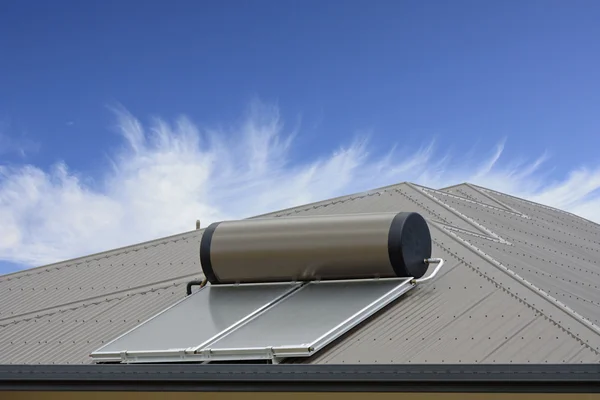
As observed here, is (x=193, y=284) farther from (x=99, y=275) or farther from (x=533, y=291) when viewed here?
(x=533, y=291)

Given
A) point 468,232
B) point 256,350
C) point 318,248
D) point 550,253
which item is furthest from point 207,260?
point 550,253

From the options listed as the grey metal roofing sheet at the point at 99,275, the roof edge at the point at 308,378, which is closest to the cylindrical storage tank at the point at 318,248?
the grey metal roofing sheet at the point at 99,275

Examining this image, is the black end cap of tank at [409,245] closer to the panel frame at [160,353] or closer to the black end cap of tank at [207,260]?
the panel frame at [160,353]

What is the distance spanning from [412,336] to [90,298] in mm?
7575

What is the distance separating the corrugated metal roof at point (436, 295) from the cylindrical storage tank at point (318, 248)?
721 millimetres

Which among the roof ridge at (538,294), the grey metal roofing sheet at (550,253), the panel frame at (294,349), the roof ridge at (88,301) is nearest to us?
the panel frame at (294,349)

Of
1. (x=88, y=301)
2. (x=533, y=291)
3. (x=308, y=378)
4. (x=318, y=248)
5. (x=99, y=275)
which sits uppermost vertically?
(x=99, y=275)

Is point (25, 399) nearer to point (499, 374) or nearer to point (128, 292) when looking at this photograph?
point (128, 292)

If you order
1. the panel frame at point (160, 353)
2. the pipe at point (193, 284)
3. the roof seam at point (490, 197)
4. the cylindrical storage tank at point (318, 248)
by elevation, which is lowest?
the panel frame at point (160, 353)

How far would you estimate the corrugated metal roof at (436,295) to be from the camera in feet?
37.9

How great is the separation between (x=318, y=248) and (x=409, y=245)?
58.1 inches

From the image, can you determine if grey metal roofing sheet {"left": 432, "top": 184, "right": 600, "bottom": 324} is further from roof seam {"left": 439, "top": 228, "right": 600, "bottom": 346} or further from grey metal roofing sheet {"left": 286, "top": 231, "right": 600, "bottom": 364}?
grey metal roofing sheet {"left": 286, "top": 231, "right": 600, "bottom": 364}

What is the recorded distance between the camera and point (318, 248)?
13750 millimetres

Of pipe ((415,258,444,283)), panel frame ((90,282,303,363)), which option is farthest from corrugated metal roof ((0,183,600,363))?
panel frame ((90,282,303,363))
